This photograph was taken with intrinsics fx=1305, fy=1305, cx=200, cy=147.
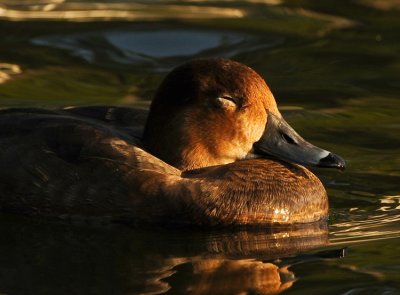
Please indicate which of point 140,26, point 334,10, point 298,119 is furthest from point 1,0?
point 298,119

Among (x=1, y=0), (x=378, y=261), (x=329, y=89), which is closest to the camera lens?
(x=378, y=261)

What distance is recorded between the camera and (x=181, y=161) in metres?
6.82

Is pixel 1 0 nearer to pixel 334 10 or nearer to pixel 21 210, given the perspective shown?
pixel 334 10

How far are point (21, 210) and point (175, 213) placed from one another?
845mm

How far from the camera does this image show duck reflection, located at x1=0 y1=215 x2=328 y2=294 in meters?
5.64

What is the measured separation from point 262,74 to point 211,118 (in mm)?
3144

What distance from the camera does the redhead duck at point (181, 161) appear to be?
6.58m

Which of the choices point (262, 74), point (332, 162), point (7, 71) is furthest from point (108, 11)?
point (332, 162)

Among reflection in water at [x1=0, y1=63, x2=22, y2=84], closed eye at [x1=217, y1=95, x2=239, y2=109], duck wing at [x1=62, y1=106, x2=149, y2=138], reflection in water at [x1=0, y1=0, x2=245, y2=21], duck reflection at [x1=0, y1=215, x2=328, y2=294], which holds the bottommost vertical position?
duck reflection at [x1=0, y1=215, x2=328, y2=294]

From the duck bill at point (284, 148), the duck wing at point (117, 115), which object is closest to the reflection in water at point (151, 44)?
the duck wing at point (117, 115)

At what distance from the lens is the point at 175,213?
6.56 meters

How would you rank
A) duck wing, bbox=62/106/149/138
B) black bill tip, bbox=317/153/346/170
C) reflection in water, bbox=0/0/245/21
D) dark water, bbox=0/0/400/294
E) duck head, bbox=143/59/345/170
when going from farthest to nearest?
reflection in water, bbox=0/0/245/21 < duck wing, bbox=62/106/149/138 < black bill tip, bbox=317/153/346/170 < duck head, bbox=143/59/345/170 < dark water, bbox=0/0/400/294

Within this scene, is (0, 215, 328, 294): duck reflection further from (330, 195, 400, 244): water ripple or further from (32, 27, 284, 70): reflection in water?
(32, 27, 284, 70): reflection in water

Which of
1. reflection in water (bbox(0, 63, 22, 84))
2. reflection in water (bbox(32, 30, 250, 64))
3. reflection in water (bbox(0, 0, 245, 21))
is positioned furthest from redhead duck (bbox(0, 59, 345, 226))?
reflection in water (bbox(0, 0, 245, 21))
